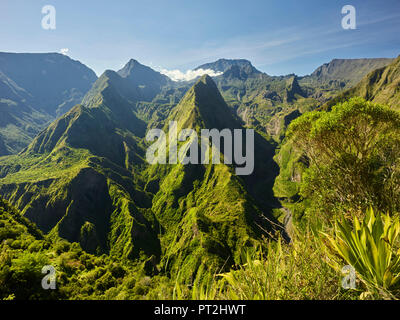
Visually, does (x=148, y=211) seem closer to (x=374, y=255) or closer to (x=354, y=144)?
(x=354, y=144)

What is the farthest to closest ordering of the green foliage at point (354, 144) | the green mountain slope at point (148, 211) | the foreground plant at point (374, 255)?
the green mountain slope at point (148, 211) < the green foliage at point (354, 144) < the foreground plant at point (374, 255)

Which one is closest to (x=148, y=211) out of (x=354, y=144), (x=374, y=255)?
(x=354, y=144)

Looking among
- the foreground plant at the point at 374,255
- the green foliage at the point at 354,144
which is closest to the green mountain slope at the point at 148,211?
the green foliage at the point at 354,144

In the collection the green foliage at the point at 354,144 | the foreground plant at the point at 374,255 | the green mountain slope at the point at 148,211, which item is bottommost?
the green mountain slope at the point at 148,211

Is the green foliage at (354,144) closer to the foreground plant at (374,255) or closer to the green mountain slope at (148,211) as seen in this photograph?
the foreground plant at (374,255)


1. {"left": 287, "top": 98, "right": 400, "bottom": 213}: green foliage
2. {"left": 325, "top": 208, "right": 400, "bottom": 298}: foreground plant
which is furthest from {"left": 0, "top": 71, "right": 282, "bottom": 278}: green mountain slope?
{"left": 325, "top": 208, "right": 400, "bottom": 298}: foreground plant

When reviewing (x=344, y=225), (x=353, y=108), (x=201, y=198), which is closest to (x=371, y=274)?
(x=344, y=225)

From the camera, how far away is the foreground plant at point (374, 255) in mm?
3049

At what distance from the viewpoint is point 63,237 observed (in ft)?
404

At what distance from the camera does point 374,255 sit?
3320 millimetres

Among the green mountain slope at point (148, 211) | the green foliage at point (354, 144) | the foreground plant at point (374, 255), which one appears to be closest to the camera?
the foreground plant at point (374, 255)
